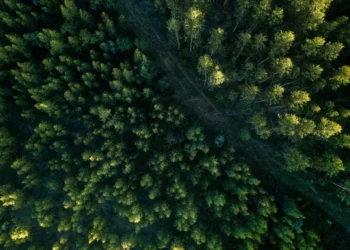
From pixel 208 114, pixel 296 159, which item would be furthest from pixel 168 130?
pixel 296 159

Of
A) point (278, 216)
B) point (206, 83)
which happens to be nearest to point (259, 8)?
point (206, 83)

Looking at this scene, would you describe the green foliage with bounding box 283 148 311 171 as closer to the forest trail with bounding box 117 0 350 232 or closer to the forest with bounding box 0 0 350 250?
the forest with bounding box 0 0 350 250

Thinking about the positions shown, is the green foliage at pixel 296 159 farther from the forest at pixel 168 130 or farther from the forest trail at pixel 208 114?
the forest trail at pixel 208 114

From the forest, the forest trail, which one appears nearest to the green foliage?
the forest

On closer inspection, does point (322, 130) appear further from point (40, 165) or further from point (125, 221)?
point (40, 165)

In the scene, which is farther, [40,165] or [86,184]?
[40,165]

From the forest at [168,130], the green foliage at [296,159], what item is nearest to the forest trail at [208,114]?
the forest at [168,130]

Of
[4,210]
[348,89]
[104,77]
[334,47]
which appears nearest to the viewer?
[334,47]

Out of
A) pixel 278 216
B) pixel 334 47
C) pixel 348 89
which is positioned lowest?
pixel 278 216
